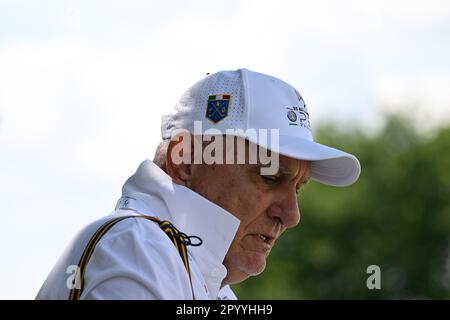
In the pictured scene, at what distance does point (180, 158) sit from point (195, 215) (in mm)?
282

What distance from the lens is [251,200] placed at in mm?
3467

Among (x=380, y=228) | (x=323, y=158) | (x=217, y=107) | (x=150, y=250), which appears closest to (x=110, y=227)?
(x=150, y=250)

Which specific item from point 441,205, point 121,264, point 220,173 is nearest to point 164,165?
point 220,173

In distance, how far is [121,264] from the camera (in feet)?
9.23

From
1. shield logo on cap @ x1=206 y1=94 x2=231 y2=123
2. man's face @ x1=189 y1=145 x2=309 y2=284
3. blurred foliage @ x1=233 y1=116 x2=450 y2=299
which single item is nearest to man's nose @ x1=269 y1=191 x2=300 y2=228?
Answer: man's face @ x1=189 y1=145 x2=309 y2=284

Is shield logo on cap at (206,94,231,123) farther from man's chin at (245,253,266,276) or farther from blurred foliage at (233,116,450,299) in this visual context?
blurred foliage at (233,116,450,299)

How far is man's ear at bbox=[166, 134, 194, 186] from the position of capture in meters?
3.55

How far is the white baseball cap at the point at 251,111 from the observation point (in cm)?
344

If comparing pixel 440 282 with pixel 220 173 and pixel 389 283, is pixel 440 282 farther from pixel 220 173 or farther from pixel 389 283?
pixel 220 173

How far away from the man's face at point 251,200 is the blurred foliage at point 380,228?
101ft

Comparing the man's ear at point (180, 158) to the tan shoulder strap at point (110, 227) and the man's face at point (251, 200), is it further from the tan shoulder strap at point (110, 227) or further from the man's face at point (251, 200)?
the tan shoulder strap at point (110, 227)

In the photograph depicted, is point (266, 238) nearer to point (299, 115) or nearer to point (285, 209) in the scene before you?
point (285, 209)

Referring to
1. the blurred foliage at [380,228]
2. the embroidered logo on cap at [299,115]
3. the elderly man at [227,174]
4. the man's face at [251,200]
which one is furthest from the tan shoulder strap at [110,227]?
the blurred foliage at [380,228]
